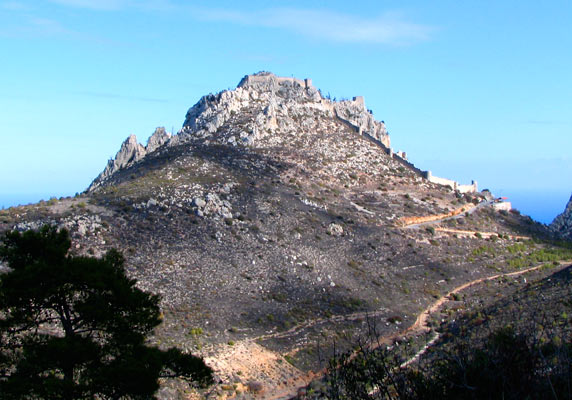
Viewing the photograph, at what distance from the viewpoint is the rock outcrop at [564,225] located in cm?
6278

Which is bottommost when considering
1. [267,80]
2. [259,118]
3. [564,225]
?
[564,225]

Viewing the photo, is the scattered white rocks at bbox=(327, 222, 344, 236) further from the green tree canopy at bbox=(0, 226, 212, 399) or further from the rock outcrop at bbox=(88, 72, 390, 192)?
the green tree canopy at bbox=(0, 226, 212, 399)

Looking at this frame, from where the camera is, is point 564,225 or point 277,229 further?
point 564,225

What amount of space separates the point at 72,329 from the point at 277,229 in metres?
25.3

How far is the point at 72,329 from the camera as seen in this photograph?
14953 mm

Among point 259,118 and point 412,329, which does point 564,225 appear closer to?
point 259,118

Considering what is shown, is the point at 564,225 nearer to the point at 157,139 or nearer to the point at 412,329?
the point at 412,329

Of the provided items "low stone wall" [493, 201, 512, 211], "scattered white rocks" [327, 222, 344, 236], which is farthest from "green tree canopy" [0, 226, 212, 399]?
"low stone wall" [493, 201, 512, 211]

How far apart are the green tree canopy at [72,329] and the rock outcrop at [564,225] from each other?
2237 inches

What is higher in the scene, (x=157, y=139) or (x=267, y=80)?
(x=267, y=80)

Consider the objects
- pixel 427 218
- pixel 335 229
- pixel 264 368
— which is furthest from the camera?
pixel 427 218

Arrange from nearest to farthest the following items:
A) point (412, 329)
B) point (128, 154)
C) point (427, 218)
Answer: point (412, 329)
point (427, 218)
point (128, 154)

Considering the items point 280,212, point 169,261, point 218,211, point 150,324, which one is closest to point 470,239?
point 280,212

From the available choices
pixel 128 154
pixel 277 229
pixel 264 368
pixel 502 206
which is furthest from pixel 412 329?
pixel 502 206
